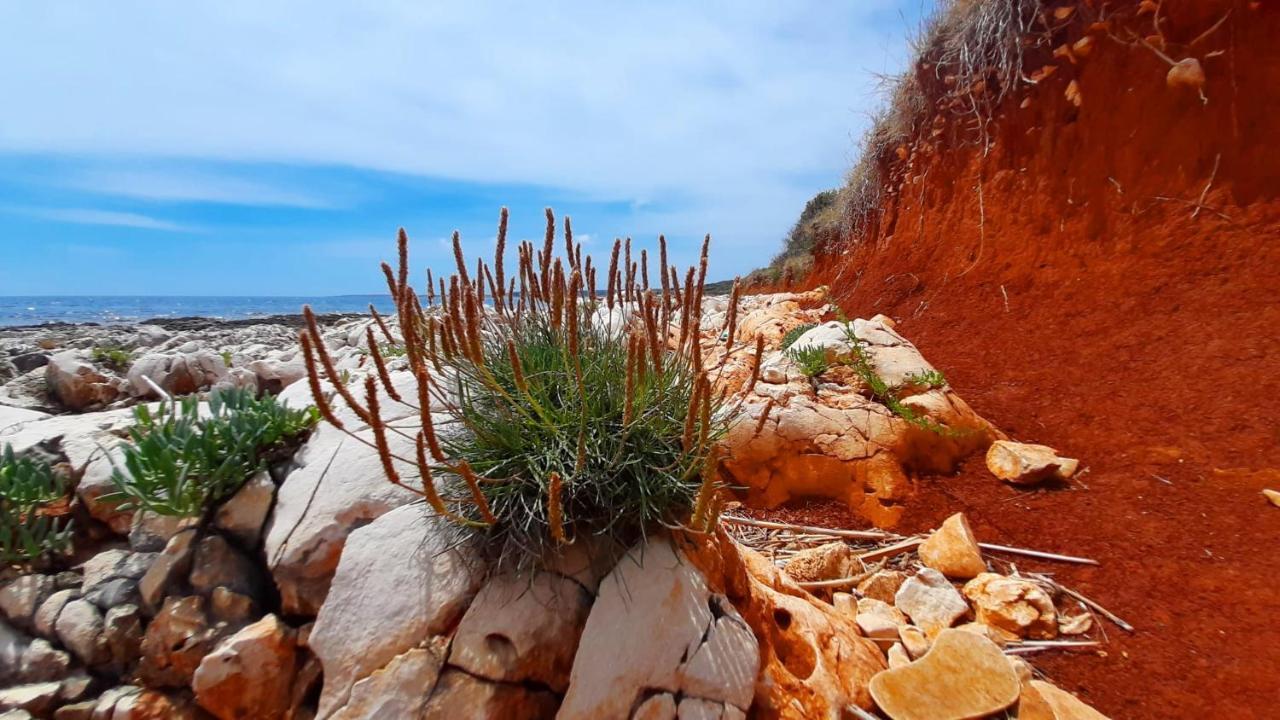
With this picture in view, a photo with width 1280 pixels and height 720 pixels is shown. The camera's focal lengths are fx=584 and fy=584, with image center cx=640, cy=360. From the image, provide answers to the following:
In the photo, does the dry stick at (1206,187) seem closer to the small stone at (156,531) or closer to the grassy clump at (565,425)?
the grassy clump at (565,425)

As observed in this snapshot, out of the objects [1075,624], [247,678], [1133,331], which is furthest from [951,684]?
[1133,331]

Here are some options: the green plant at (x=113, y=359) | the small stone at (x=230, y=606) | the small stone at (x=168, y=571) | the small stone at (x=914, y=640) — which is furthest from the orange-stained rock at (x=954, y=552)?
the green plant at (x=113, y=359)

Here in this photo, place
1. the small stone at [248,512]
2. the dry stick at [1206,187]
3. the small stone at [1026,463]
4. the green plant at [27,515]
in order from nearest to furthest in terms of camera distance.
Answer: the green plant at [27,515], the small stone at [248,512], the small stone at [1026,463], the dry stick at [1206,187]

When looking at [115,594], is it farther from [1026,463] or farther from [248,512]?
[1026,463]

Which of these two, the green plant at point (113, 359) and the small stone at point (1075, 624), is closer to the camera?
the small stone at point (1075, 624)

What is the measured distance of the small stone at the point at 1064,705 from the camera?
2168mm

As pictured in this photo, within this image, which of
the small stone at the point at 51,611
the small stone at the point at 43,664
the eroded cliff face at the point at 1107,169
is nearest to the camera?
the small stone at the point at 43,664

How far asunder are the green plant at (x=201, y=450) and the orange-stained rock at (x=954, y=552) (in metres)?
3.40

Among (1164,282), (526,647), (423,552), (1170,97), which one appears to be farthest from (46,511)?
(1170,97)

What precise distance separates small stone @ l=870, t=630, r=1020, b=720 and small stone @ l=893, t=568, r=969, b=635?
47 cm

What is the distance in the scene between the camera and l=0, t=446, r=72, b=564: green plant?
2.47m

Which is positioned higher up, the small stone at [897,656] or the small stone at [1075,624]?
the small stone at [897,656]

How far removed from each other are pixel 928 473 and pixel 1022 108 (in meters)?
5.70

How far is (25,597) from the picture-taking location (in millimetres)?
2387
